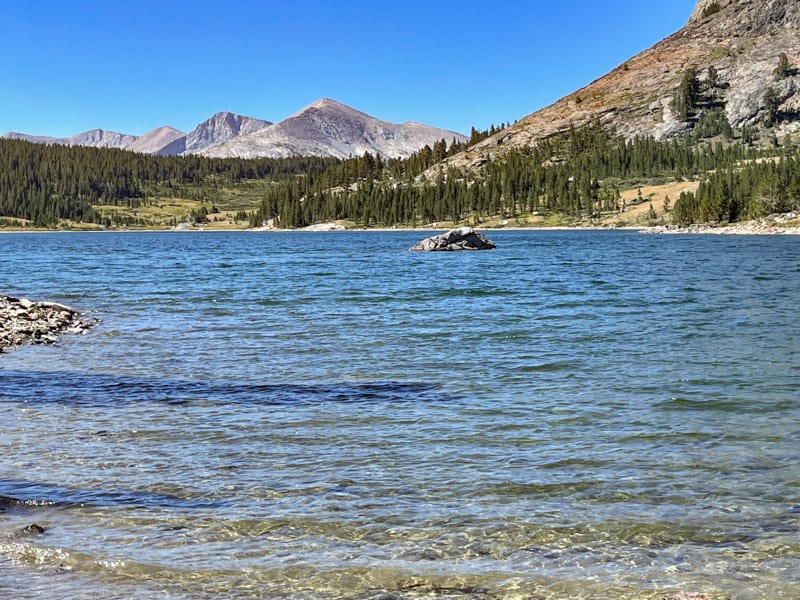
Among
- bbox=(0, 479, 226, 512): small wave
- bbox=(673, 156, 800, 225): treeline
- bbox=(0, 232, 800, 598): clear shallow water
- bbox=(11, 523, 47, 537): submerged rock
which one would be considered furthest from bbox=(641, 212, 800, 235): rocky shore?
bbox=(11, 523, 47, 537): submerged rock

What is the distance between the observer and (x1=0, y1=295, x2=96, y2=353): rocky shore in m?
31.3

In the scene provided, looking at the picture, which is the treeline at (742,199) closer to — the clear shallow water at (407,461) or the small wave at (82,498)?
the clear shallow water at (407,461)

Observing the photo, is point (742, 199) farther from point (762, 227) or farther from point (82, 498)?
point (82, 498)

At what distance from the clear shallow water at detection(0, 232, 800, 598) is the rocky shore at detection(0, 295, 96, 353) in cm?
203

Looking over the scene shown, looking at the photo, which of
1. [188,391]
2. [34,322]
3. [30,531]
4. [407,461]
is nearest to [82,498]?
[30,531]

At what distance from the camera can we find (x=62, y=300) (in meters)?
50.3

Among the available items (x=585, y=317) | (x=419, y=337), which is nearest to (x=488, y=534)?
(x=419, y=337)

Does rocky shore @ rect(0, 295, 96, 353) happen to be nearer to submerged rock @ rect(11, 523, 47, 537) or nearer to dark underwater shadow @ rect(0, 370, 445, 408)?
dark underwater shadow @ rect(0, 370, 445, 408)

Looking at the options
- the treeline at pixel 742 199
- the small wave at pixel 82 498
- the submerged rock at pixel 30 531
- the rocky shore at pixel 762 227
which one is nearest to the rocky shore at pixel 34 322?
the small wave at pixel 82 498

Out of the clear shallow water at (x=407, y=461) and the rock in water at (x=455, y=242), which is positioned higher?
the rock in water at (x=455, y=242)

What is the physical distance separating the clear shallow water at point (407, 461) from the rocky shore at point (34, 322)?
2.03 m

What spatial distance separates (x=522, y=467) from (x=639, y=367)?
11.2 m

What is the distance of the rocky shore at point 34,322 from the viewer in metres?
31.3

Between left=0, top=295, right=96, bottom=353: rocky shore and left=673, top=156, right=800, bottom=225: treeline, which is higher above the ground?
left=673, top=156, right=800, bottom=225: treeline
